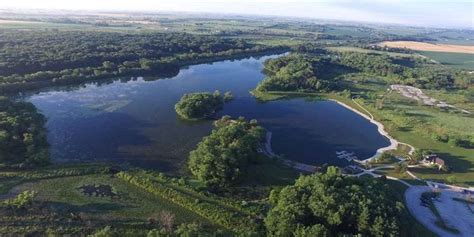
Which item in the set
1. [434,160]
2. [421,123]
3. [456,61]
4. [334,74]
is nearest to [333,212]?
[434,160]

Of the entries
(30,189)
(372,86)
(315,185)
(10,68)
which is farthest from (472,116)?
(10,68)

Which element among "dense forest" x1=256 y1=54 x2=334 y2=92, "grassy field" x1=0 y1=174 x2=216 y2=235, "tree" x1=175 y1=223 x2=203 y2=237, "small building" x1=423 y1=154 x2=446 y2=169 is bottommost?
"grassy field" x1=0 y1=174 x2=216 y2=235

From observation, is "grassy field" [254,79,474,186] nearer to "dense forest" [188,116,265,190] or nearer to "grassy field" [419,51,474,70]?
"dense forest" [188,116,265,190]

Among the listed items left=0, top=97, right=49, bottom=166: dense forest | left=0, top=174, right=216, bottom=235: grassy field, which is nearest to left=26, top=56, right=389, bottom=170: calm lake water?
left=0, top=97, right=49, bottom=166: dense forest

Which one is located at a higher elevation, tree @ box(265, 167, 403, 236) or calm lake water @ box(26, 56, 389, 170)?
tree @ box(265, 167, 403, 236)

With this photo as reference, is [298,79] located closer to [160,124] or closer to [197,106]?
[197,106]

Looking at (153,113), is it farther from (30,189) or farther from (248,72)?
(248,72)
